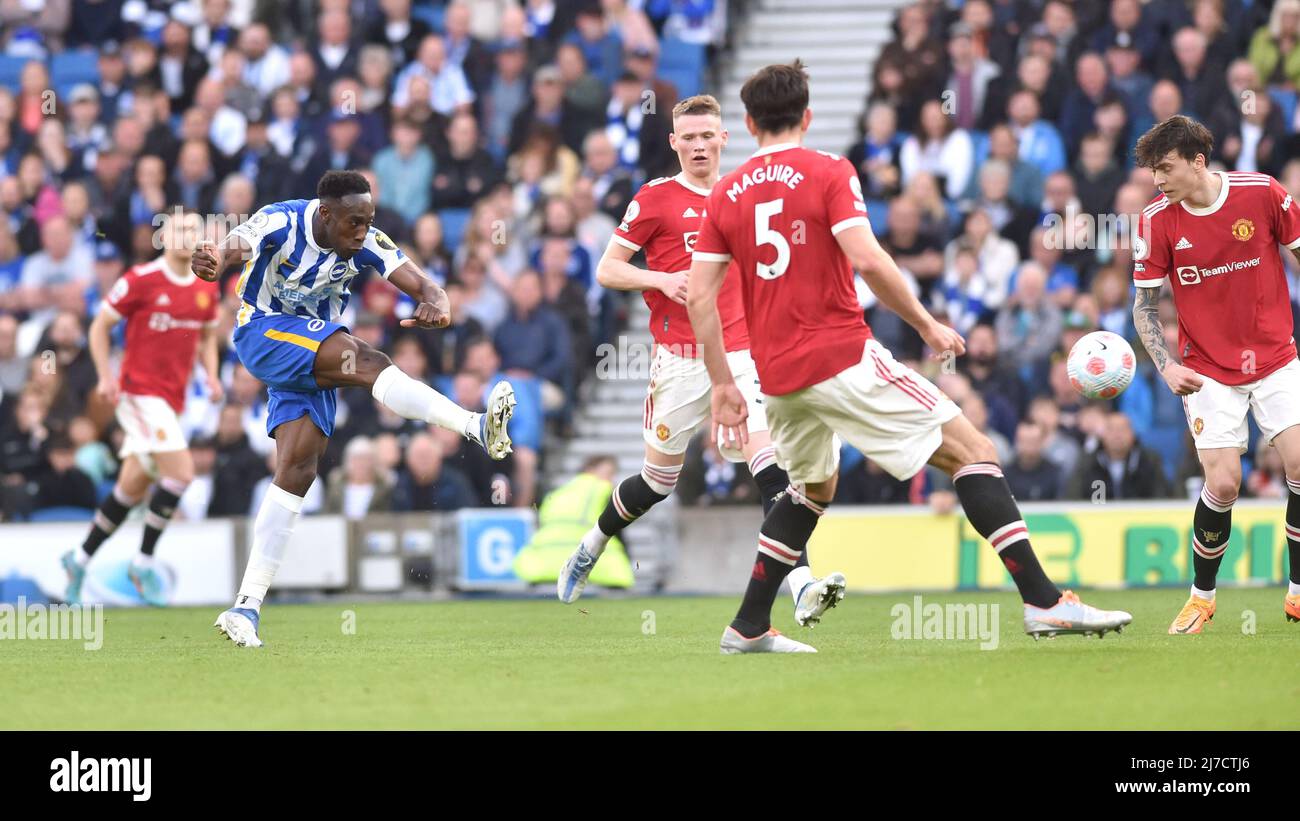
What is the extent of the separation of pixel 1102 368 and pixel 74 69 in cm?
1536

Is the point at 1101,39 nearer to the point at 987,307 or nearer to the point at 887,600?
the point at 987,307

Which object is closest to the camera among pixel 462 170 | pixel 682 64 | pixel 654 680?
pixel 654 680

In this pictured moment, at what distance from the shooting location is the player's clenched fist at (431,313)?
9805 millimetres

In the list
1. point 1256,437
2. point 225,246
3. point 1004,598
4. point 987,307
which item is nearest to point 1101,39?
point 987,307

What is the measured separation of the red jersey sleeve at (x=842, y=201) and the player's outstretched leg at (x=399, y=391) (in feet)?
8.62

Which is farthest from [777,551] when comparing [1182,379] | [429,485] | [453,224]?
[453,224]

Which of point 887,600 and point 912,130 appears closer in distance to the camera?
point 887,600

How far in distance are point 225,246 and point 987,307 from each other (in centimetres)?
876

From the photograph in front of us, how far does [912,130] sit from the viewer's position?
59.4ft

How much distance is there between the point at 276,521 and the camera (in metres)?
9.97

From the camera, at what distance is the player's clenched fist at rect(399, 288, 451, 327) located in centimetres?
980

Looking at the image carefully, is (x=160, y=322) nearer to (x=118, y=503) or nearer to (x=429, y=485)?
(x=118, y=503)

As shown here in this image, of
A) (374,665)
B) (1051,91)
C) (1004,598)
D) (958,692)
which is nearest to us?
(958,692)

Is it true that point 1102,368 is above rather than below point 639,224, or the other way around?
below
